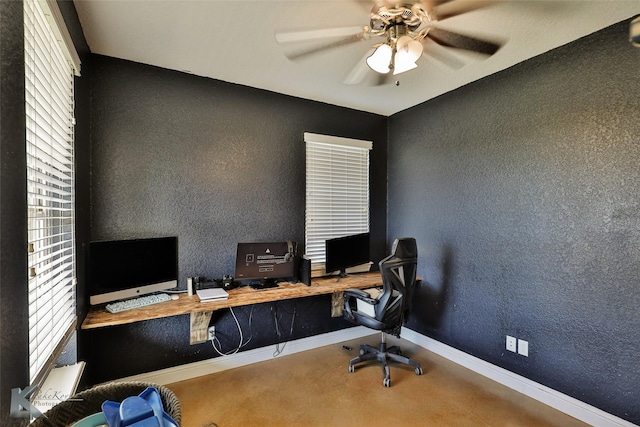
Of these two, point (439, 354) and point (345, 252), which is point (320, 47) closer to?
point (345, 252)

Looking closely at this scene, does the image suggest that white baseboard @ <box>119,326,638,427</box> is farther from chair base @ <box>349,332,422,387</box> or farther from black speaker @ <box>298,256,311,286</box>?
black speaker @ <box>298,256,311,286</box>

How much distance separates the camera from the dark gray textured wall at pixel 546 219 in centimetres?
193

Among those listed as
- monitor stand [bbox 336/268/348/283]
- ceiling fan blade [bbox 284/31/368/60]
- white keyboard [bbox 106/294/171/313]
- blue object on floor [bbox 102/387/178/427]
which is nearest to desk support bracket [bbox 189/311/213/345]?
white keyboard [bbox 106/294/171/313]

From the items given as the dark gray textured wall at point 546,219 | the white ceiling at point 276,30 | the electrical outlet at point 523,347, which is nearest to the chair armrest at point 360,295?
the dark gray textured wall at point 546,219

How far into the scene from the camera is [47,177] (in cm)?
131

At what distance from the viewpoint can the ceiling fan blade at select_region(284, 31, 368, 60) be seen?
162 centimetres

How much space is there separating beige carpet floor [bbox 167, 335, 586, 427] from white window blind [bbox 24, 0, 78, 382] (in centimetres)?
117

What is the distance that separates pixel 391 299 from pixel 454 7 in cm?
208

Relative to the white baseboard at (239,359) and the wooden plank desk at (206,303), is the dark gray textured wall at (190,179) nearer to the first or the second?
the white baseboard at (239,359)

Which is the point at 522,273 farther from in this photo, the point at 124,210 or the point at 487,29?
the point at 124,210

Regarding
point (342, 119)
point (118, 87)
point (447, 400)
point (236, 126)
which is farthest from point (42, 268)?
point (342, 119)

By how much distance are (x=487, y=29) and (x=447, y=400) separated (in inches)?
105

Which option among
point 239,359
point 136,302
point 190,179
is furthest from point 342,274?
point 136,302

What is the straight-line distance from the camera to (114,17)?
1887mm
